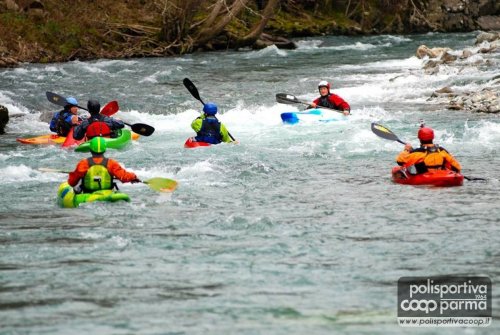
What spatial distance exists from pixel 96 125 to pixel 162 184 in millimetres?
3778

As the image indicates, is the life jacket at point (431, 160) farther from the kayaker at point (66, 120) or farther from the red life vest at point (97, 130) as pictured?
the kayaker at point (66, 120)

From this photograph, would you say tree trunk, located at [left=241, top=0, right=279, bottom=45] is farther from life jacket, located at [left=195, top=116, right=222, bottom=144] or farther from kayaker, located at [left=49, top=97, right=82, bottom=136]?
life jacket, located at [left=195, top=116, right=222, bottom=144]

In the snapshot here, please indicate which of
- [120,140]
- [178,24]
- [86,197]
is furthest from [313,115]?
[178,24]

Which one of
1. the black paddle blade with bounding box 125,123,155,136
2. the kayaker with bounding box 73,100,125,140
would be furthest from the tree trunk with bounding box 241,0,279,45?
the black paddle blade with bounding box 125,123,155,136

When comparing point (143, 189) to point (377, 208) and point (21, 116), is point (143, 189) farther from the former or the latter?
point (21, 116)

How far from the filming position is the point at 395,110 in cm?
1741

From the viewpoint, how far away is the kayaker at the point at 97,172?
9.91 m

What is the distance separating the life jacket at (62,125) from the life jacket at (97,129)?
84cm

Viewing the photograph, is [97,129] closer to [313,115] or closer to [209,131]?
[209,131]

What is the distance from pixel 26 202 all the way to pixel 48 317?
3.83 m

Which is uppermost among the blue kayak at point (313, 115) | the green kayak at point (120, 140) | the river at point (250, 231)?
the blue kayak at point (313, 115)

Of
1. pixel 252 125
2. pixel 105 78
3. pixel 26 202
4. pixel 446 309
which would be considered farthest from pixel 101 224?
pixel 105 78

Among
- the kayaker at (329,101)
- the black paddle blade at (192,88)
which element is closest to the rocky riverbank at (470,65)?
the kayaker at (329,101)

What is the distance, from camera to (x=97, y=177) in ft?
32.7
